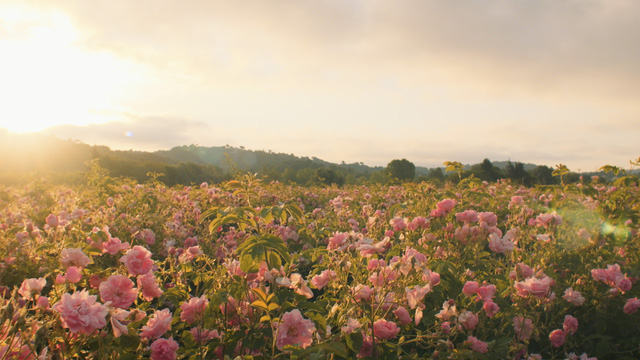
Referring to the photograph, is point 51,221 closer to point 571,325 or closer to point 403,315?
point 403,315

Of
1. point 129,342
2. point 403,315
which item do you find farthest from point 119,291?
point 403,315

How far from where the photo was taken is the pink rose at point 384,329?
4.90ft

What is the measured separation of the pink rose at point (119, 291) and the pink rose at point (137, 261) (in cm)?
13

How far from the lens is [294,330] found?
4.72 ft

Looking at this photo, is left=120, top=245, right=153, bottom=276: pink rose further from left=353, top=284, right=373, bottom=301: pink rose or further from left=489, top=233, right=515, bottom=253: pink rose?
left=489, top=233, right=515, bottom=253: pink rose

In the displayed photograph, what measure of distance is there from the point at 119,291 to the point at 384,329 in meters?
1.23

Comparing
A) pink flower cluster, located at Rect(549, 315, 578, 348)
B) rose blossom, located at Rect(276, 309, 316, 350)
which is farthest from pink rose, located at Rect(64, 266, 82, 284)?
pink flower cluster, located at Rect(549, 315, 578, 348)

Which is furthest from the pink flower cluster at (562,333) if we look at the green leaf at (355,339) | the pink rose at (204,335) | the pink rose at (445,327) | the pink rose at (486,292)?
the pink rose at (204,335)

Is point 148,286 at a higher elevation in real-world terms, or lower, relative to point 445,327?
higher

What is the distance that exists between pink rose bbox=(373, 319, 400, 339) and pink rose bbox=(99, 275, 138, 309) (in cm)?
113

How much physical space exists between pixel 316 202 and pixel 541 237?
6381mm

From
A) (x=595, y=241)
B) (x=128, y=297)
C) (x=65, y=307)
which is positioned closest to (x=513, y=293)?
(x=595, y=241)

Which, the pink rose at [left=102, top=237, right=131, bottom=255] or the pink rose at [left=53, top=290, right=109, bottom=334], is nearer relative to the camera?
the pink rose at [left=53, top=290, right=109, bottom=334]

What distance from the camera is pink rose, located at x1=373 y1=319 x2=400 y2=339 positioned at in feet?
4.90
